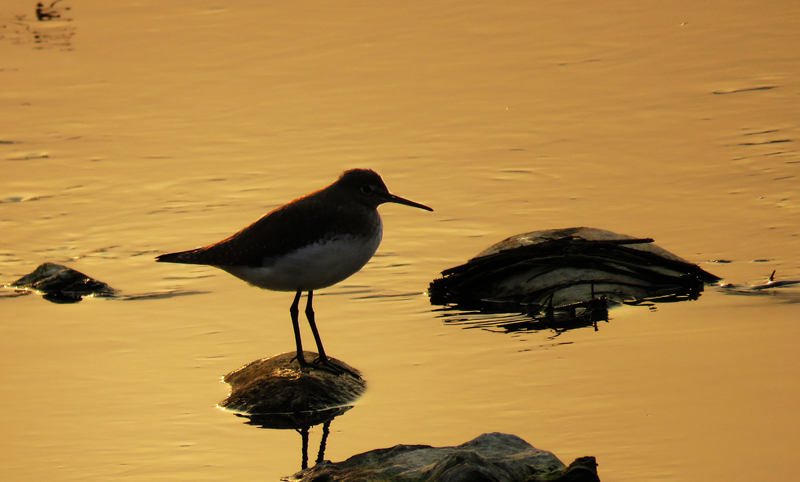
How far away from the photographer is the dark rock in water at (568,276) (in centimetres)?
870

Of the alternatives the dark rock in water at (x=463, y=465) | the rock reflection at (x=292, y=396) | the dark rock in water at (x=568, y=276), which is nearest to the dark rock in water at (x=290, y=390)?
the rock reflection at (x=292, y=396)

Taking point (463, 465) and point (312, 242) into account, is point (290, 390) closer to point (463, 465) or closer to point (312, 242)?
point (312, 242)

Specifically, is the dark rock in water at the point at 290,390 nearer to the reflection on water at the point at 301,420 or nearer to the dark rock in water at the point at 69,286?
the reflection on water at the point at 301,420

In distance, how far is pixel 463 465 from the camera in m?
5.09

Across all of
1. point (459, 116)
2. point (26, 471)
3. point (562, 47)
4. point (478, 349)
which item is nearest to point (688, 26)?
point (562, 47)

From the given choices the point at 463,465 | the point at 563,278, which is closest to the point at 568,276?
the point at 563,278

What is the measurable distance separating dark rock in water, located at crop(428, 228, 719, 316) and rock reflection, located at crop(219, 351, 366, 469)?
1846mm

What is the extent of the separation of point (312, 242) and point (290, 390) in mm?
956

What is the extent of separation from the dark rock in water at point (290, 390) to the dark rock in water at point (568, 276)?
1.87 m

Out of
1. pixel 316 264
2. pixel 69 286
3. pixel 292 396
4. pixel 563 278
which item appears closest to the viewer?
pixel 292 396

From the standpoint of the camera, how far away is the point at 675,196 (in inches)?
425

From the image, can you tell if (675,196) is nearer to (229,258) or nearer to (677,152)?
(677,152)

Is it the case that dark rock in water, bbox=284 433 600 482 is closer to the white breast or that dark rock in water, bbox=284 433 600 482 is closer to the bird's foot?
the bird's foot

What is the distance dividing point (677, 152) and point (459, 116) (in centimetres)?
292
